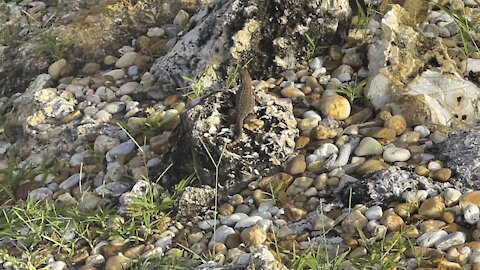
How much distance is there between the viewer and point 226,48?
381cm

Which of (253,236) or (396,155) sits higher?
(396,155)

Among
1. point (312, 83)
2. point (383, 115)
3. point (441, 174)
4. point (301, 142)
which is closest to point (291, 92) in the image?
point (312, 83)

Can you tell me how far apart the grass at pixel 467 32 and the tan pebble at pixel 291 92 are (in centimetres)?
89

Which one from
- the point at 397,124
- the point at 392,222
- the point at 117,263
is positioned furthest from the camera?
the point at 397,124

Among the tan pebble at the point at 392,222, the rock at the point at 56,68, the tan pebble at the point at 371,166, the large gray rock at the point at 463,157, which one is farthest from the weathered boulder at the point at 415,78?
the rock at the point at 56,68

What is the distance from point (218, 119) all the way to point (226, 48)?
648mm

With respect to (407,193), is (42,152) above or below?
below

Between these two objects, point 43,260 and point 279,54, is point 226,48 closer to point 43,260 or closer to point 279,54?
point 279,54

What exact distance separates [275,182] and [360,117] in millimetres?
593

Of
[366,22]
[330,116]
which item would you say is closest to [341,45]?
[366,22]

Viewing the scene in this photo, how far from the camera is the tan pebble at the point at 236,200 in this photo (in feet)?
10.5

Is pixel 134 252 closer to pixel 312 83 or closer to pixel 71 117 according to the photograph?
pixel 71 117

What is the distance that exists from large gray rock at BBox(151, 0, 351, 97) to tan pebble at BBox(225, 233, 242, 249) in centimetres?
108

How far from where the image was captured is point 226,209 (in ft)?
10.4
